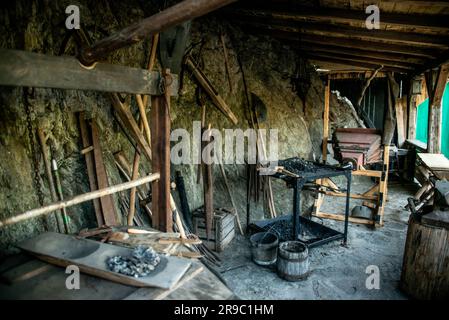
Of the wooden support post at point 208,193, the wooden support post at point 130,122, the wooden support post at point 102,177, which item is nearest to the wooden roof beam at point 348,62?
the wooden support post at point 208,193

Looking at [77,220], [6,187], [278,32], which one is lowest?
[77,220]

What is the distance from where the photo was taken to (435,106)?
718cm

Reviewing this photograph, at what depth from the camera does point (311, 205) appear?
A: 25.9 feet

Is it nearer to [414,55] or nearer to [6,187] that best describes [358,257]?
[414,55]

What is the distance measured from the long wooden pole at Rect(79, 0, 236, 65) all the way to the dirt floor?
3.52 meters

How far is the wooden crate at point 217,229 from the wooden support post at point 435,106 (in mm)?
5108

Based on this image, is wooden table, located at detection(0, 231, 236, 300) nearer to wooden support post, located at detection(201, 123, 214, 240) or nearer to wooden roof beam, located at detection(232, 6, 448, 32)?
wooden support post, located at detection(201, 123, 214, 240)

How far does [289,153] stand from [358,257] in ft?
11.2

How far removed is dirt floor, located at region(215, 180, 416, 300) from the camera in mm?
4316

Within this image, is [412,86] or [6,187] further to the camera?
[412,86]

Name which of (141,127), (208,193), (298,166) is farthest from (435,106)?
(141,127)

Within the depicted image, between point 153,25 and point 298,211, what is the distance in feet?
12.9

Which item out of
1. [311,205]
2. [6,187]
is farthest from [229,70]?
[6,187]
